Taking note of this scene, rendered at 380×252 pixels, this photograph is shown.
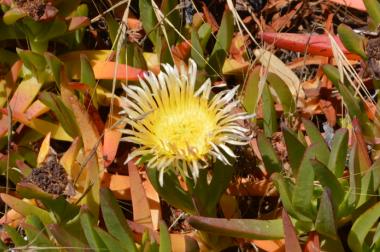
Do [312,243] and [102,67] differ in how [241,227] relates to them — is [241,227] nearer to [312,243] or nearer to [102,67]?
[312,243]

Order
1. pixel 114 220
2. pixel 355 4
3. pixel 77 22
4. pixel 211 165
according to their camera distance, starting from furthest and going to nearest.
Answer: pixel 355 4
pixel 77 22
pixel 211 165
pixel 114 220

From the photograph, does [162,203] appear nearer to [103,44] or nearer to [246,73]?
[246,73]

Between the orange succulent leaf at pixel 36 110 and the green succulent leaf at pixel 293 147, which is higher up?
the green succulent leaf at pixel 293 147

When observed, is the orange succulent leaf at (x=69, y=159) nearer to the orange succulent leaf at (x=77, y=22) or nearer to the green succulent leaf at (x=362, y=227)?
the orange succulent leaf at (x=77, y=22)

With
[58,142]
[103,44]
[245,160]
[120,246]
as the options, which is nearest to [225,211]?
[245,160]

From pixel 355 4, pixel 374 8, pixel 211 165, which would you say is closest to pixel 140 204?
pixel 211 165

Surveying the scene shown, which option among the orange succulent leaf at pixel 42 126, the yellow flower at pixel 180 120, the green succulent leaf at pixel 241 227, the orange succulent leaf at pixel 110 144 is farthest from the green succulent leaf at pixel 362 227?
the orange succulent leaf at pixel 42 126

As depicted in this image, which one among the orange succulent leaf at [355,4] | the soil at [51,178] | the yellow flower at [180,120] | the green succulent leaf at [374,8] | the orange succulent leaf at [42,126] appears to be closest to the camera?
the yellow flower at [180,120]
